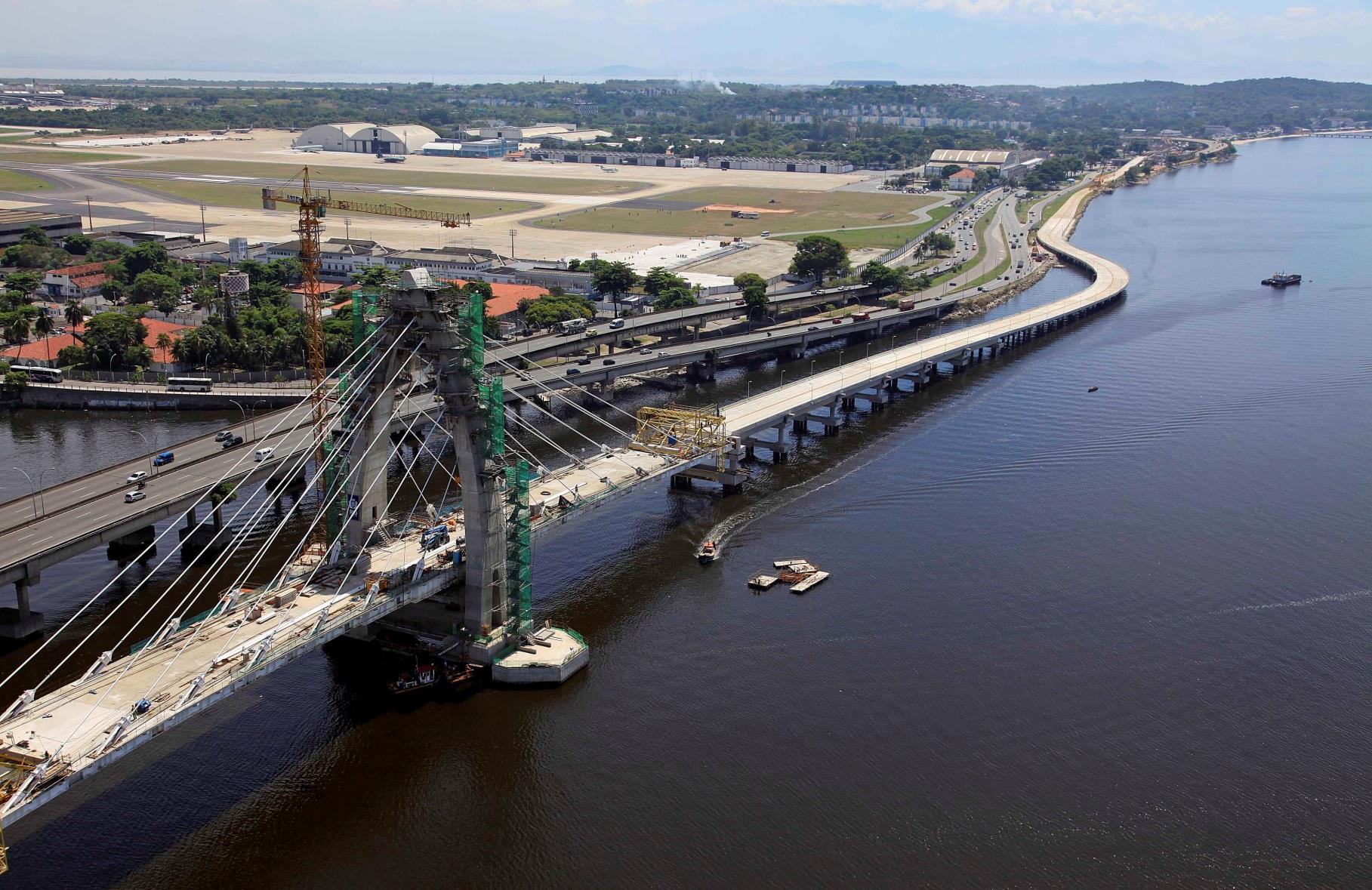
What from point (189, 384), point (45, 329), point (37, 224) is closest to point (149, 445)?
point (189, 384)

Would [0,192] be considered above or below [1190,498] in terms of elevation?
above

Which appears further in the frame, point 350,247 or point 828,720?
point 350,247

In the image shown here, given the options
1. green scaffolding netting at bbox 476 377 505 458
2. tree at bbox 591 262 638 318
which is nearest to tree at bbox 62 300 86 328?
tree at bbox 591 262 638 318

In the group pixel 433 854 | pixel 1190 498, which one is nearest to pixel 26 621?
pixel 433 854

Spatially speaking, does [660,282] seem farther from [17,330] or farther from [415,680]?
[415,680]

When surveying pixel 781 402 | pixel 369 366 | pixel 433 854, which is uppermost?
pixel 369 366

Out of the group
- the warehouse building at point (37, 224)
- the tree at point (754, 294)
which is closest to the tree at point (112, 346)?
the tree at point (754, 294)

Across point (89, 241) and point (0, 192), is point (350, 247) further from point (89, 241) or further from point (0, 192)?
point (0, 192)
